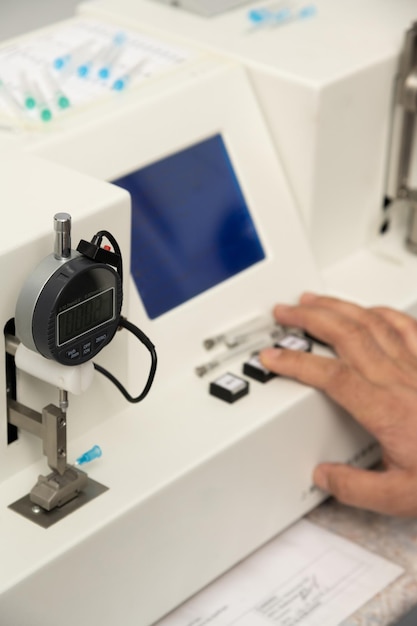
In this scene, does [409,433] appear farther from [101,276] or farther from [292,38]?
[292,38]

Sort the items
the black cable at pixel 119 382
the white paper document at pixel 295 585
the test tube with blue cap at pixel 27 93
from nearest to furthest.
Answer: the black cable at pixel 119 382 → the white paper document at pixel 295 585 → the test tube with blue cap at pixel 27 93

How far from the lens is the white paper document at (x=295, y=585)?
1.43 meters

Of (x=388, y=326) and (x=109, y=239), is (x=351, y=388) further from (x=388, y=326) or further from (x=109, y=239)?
(x=109, y=239)

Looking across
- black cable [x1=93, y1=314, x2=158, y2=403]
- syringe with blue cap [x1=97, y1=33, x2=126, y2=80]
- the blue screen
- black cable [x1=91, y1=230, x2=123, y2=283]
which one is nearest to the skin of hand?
the blue screen

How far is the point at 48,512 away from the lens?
1275 millimetres

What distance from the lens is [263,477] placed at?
1486mm

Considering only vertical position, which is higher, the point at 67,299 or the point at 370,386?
the point at 67,299

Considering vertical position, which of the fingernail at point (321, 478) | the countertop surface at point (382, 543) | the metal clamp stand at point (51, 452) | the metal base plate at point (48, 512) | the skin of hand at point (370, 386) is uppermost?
the metal clamp stand at point (51, 452)

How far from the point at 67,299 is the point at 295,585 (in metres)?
0.57

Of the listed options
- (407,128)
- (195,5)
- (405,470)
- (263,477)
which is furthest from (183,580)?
(195,5)

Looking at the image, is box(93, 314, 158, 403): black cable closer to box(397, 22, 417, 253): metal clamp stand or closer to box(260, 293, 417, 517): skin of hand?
box(260, 293, 417, 517): skin of hand

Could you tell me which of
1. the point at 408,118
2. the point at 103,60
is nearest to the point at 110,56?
the point at 103,60

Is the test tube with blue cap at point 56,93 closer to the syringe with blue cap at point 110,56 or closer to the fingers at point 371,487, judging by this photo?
the syringe with blue cap at point 110,56

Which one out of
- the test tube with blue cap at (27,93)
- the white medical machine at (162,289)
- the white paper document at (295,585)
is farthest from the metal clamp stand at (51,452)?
the test tube with blue cap at (27,93)
